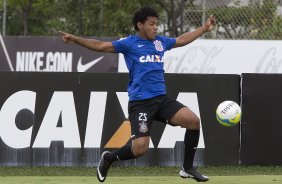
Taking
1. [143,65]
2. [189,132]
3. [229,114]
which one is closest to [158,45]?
[143,65]

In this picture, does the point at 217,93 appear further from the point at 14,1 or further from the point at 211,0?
the point at 14,1

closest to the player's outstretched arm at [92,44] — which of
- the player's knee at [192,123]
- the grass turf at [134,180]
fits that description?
the player's knee at [192,123]

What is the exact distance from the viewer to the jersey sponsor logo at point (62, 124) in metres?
14.3

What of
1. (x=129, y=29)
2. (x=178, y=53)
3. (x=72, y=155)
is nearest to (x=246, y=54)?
(x=178, y=53)

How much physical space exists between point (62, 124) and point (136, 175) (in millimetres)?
1546

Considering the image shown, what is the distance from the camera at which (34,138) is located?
Answer: 14.3 meters

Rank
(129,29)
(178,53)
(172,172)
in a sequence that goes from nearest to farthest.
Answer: (172,172), (178,53), (129,29)

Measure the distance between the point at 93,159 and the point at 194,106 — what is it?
5.84 feet

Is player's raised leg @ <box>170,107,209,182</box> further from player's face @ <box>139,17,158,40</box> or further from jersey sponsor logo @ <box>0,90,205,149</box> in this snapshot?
jersey sponsor logo @ <box>0,90,205,149</box>

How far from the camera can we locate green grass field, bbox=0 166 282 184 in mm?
12070

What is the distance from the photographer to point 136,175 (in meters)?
13.6

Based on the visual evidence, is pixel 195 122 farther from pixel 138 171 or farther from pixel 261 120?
pixel 261 120

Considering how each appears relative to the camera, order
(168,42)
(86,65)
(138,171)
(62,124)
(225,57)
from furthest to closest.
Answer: (86,65) → (225,57) → (62,124) → (138,171) → (168,42)

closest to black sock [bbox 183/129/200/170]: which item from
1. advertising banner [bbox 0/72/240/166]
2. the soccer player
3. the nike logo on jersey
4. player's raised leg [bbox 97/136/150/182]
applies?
the soccer player
